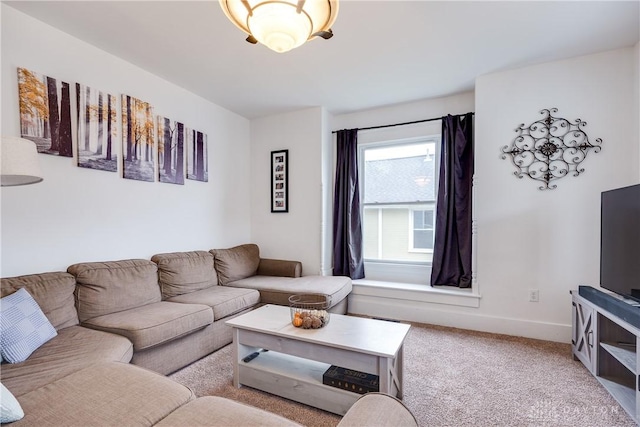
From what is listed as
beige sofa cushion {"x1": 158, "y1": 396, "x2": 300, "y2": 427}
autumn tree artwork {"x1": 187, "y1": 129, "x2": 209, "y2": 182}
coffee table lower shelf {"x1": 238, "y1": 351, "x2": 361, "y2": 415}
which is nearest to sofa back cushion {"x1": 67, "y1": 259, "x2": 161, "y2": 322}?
coffee table lower shelf {"x1": 238, "y1": 351, "x2": 361, "y2": 415}

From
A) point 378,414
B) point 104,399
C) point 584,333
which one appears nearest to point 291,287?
point 104,399

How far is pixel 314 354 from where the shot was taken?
180 centimetres

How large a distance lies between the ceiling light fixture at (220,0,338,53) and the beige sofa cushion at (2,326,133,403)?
1.83 m

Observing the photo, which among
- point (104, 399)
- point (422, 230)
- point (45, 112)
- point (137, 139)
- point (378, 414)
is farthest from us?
point (422, 230)

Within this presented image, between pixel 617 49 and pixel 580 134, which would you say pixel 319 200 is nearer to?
pixel 580 134

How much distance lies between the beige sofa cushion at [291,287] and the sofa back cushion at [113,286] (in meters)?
0.95

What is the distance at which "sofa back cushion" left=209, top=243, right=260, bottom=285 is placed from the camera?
340cm

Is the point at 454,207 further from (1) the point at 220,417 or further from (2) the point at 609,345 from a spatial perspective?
(1) the point at 220,417

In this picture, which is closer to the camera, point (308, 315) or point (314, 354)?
point (314, 354)

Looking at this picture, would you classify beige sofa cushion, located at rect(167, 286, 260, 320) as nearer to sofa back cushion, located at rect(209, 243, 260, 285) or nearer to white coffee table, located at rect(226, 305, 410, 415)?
sofa back cushion, located at rect(209, 243, 260, 285)

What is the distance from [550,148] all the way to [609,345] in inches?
67.7

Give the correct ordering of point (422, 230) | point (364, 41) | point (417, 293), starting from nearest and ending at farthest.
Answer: point (364, 41) < point (417, 293) < point (422, 230)

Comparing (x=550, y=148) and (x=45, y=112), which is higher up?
(x=45, y=112)

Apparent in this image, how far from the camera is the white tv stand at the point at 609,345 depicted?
70.8 inches
